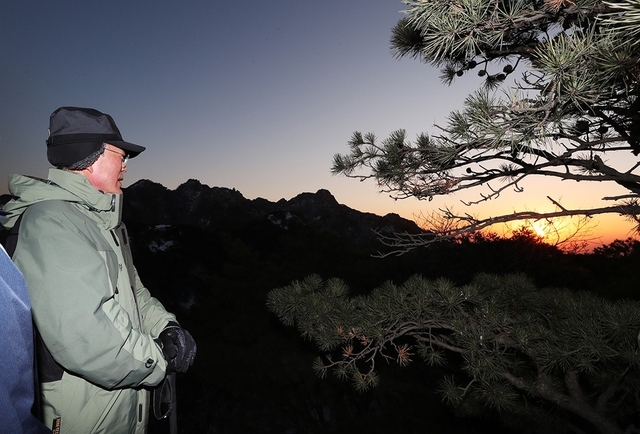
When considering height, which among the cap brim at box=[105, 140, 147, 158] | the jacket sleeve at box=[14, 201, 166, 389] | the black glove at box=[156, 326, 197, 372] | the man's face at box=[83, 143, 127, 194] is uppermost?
the cap brim at box=[105, 140, 147, 158]

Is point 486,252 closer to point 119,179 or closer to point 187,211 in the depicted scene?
point 119,179

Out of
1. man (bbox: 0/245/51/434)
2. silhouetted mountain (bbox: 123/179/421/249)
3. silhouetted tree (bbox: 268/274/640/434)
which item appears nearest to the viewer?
man (bbox: 0/245/51/434)

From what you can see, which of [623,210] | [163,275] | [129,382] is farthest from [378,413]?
[163,275]

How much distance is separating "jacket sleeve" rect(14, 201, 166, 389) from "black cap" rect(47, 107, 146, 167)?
0.26 m

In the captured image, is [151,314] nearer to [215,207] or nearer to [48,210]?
[48,210]

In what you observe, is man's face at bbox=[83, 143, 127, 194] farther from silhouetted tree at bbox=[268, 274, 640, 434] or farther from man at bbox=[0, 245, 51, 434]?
silhouetted tree at bbox=[268, 274, 640, 434]

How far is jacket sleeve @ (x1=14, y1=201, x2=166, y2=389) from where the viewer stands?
2.36 ft

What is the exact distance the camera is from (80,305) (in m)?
0.73

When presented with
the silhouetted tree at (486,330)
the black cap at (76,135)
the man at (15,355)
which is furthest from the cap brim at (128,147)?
the silhouetted tree at (486,330)

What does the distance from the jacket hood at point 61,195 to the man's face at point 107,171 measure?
100 millimetres

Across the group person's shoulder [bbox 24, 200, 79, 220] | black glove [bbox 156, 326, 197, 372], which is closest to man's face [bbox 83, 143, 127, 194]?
person's shoulder [bbox 24, 200, 79, 220]

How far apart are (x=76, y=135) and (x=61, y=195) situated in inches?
10.2

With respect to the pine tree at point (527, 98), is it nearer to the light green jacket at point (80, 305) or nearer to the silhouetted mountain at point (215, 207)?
the light green jacket at point (80, 305)

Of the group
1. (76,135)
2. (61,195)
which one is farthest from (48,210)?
(76,135)
